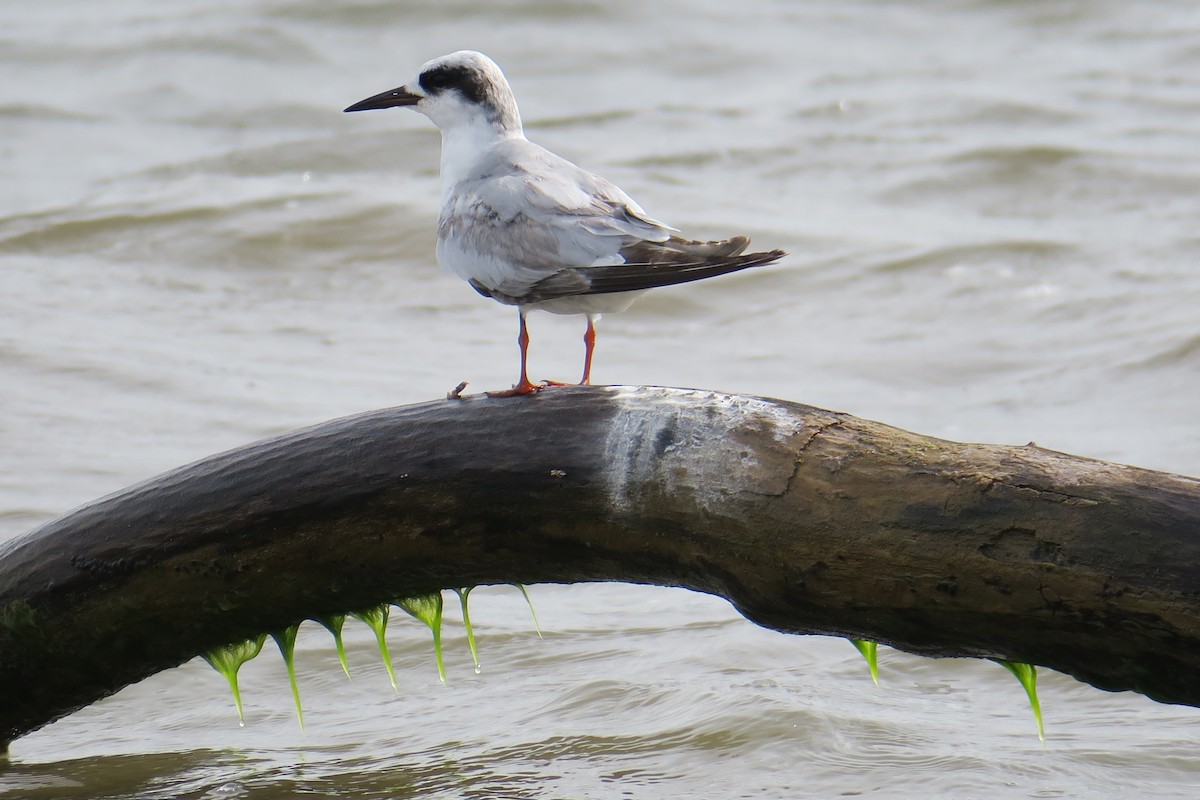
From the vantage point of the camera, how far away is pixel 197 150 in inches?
474

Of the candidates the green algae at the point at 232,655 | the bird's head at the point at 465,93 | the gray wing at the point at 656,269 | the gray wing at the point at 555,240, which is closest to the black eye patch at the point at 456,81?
the bird's head at the point at 465,93

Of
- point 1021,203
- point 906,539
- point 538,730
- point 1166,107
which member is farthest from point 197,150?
point 906,539

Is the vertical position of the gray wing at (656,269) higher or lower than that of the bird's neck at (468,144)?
lower

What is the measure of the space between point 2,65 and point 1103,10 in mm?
10066

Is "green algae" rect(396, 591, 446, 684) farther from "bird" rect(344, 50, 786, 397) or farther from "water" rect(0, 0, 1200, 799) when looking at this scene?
"water" rect(0, 0, 1200, 799)

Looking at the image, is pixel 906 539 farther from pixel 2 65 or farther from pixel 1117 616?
pixel 2 65

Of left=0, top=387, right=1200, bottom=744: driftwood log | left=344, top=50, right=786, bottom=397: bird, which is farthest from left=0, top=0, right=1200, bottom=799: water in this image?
left=344, top=50, right=786, bottom=397: bird

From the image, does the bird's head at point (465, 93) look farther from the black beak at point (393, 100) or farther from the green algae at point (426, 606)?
the green algae at point (426, 606)

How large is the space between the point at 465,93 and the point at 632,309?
15.0ft

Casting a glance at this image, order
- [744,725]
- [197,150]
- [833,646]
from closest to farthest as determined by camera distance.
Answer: [744,725] → [833,646] → [197,150]

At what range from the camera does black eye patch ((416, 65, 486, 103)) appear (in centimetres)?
470

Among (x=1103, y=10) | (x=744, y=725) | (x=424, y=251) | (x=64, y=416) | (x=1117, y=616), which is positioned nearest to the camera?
(x=1117, y=616)

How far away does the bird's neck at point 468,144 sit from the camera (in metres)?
4.56

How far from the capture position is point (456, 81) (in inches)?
186
